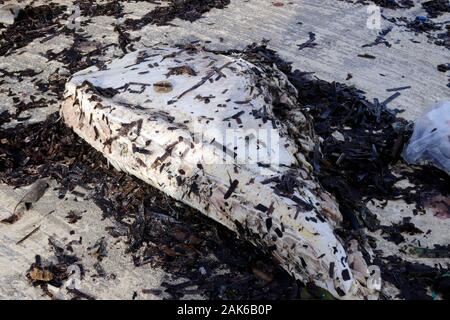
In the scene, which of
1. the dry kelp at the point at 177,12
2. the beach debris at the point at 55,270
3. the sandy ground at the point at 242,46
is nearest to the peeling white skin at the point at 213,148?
the sandy ground at the point at 242,46

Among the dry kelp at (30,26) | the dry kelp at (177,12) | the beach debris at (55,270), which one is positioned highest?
the dry kelp at (177,12)

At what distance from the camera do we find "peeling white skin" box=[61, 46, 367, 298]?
3.21 metres

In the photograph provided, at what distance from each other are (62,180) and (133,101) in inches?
35.0

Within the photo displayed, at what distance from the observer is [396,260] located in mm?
3475

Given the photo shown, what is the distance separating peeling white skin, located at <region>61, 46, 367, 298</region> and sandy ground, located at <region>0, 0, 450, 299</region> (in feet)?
1.78

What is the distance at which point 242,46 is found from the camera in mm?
6273

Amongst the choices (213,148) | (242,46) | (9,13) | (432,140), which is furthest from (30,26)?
(432,140)

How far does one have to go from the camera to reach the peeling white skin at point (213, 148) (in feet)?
10.5

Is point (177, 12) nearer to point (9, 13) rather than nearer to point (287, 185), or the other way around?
point (9, 13)

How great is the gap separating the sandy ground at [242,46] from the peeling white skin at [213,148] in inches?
21.4

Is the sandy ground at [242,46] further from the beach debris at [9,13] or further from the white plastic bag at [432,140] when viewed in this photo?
the beach debris at [9,13]

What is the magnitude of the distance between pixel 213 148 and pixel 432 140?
196cm

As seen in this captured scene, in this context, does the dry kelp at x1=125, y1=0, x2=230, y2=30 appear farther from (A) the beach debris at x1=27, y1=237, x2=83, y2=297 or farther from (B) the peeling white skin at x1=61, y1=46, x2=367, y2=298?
(A) the beach debris at x1=27, y1=237, x2=83, y2=297
